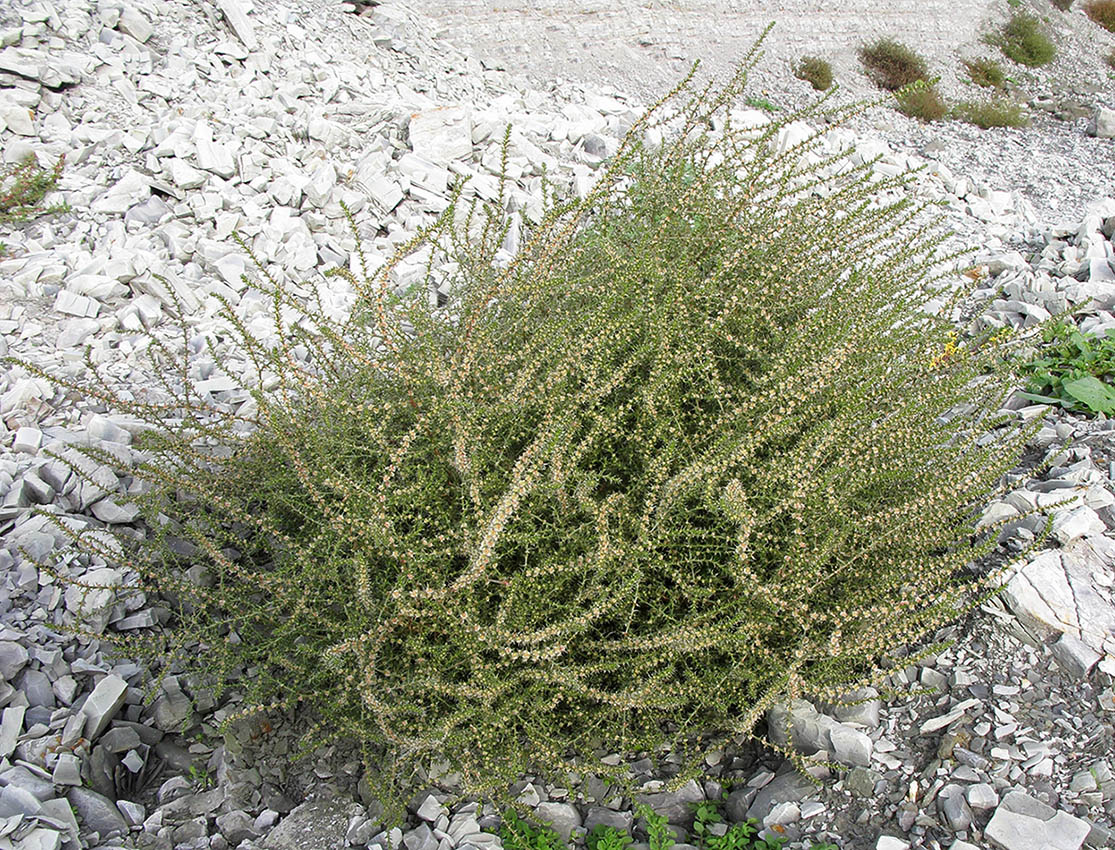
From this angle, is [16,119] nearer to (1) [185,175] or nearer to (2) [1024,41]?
(1) [185,175]

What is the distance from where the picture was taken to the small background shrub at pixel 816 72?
1044 cm

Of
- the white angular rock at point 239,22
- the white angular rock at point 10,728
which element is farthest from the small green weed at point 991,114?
the white angular rock at point 10,728

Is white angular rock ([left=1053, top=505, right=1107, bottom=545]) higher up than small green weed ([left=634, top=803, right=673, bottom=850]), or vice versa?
white angular rock ([left=1053, top=505, right=1107, bottom=545])

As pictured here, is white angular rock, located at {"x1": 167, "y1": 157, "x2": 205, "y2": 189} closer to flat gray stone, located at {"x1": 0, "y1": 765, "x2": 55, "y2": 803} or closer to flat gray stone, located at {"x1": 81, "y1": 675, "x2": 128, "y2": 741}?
flat gray stone, located at {"x1": 81, "y1": 675, "x2": 128, "y2": 741}

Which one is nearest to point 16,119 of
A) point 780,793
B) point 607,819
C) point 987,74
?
point 607,819

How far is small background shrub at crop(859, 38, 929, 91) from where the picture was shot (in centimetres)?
1098

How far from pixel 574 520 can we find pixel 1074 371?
2.64m

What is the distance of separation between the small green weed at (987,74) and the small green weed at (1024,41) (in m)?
0.84

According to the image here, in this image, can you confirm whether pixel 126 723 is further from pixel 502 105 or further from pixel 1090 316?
pixel 502 105

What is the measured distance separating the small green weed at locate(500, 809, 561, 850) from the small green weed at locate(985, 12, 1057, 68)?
1369 centimetres

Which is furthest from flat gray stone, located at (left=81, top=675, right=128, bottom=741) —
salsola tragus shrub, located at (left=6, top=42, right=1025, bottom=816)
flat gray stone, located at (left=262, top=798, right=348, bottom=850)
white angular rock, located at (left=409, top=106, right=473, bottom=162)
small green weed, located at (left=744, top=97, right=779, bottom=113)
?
small green weed, located at (left=744, top=97, right=779, bottom=113)

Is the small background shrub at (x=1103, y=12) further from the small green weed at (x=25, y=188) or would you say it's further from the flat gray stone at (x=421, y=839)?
the flat gray stone at (x=421, y=839)

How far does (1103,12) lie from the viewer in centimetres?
1345

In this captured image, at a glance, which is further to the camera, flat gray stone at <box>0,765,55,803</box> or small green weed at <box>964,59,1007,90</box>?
small green weed at <box>964,59,1007,90</box>
